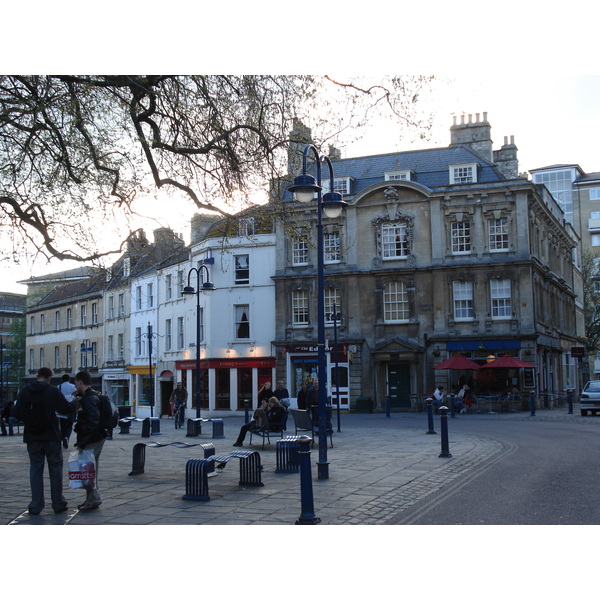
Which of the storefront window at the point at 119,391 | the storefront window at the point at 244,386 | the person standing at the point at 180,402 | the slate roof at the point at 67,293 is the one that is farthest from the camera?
the slate roof at the point at 67,293

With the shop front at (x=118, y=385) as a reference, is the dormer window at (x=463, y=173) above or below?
above

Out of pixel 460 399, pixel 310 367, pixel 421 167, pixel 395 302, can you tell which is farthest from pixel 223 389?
pixel 421 167

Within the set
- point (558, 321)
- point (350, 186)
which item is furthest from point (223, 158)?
point (558, 321)

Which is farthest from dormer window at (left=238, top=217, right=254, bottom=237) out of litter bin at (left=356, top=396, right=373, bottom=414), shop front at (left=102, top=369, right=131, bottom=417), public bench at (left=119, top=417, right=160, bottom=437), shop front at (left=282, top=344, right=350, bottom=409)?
shop front at (left=102, top=369, right=131, bottom=417)

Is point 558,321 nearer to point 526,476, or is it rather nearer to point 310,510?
point 526,476

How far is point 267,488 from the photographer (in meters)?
10.8

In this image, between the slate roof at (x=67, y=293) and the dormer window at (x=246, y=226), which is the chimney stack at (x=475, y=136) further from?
the dormer window at (x=246, y=226)

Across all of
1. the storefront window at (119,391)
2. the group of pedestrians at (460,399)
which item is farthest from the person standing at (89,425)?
the storefront window at (119,391)

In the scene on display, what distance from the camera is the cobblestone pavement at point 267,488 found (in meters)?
8.59

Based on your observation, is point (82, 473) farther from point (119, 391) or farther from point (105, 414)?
point (119, 391)

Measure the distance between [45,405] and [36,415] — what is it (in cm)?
16

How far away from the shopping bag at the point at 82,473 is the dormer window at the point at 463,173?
32824mm

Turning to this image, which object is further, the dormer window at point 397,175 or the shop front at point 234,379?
the dormer window at point 397,175

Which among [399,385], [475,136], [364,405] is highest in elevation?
[475,136]
